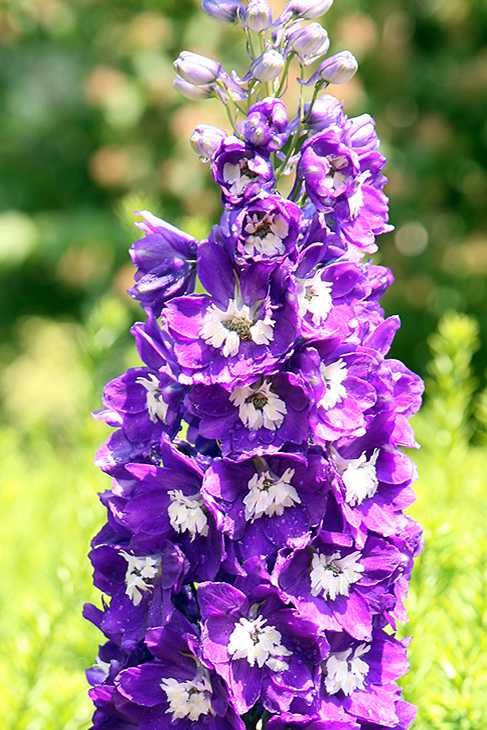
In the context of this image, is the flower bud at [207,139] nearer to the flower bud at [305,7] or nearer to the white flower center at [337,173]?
the white flower center at [337,173]

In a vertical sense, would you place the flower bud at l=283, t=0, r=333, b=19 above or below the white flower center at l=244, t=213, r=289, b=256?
above

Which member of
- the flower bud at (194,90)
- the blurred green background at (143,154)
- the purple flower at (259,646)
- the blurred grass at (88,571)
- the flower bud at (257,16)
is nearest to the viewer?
the purple flower at (259,646)

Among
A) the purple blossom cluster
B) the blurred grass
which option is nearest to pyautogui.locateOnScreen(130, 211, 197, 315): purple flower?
the purple blossom cluster

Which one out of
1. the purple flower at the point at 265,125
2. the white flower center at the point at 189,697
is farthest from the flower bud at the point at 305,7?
the white flower center at the point at 189,697

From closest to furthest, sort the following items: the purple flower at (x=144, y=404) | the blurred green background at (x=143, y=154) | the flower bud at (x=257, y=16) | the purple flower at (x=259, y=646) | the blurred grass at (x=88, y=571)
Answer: the purple flower at (x=259, y=646) → the purple flower at (x=144, y=404) → the flower bud at (x=257, y=16) → the blurred grass at (x=88, y=571) → the blurred green background at (x=143, y=154)

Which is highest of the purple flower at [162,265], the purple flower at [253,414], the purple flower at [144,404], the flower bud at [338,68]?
the flower bud at [338,68]

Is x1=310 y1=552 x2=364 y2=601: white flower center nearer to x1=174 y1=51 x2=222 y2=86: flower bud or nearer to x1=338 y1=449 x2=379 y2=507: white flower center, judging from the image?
x1=338 y1=449 x2=379 y2=507: white flower center
